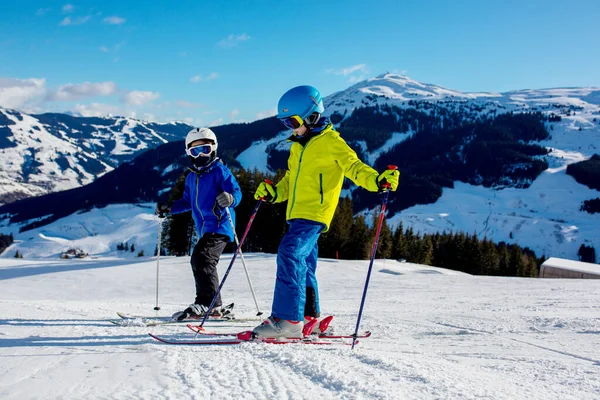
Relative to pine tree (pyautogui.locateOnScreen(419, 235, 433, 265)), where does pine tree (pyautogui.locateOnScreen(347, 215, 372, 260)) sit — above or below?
above

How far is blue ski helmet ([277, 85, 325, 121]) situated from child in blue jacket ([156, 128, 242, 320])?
1.42 metres

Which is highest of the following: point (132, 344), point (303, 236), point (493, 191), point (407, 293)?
point (493, 191)

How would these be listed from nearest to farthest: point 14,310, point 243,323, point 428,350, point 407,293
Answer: point 428,350
point 243,323
point 14,310
point 407,293

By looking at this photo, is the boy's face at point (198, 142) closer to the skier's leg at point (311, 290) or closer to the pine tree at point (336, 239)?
the skier's leg at point (311, 290)

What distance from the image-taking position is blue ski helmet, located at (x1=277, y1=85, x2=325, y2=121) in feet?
14.3

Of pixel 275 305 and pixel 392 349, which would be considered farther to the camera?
pixel 275 305

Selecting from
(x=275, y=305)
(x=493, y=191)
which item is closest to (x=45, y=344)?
(x=275, y=305)

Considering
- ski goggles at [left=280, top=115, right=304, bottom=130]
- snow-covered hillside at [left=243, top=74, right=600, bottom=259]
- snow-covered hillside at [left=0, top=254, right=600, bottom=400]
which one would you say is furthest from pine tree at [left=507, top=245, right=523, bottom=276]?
snow-covered hillside at [left=243, top=74, right=600, bottom=259]

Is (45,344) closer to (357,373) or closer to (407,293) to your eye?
(357,373)

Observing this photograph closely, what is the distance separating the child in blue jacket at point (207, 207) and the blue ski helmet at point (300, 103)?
142 cm

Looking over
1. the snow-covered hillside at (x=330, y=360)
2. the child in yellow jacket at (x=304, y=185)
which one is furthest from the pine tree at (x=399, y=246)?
the child in yellow jacket at (x=304, y=185)

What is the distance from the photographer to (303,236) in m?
4.17

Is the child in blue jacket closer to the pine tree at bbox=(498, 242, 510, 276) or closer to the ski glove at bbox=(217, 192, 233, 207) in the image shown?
the ski glove at bbox=(217, 192, 233, 207)

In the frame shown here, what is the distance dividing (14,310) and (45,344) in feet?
8.83
